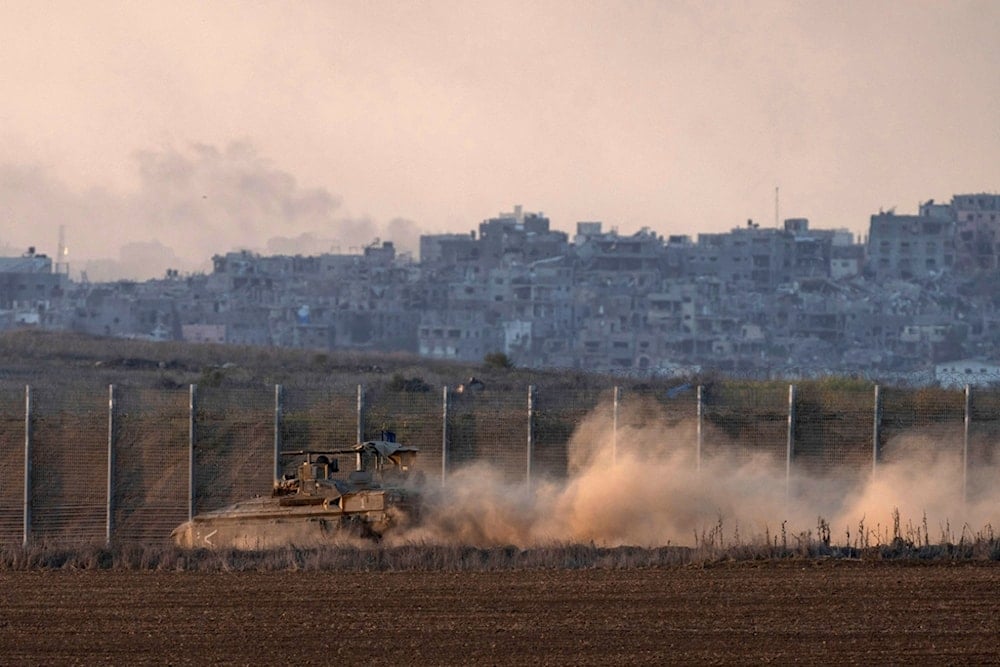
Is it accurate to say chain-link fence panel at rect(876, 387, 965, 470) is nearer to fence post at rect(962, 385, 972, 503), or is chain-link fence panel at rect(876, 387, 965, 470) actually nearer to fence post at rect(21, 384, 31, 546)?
fence post at rect(962, 385, 972, 503)

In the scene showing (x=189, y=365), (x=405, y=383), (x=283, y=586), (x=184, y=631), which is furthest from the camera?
(x=189, y=365)

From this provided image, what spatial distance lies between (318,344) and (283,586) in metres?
153

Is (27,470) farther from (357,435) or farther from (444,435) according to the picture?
(444,435)

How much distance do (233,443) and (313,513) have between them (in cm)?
382

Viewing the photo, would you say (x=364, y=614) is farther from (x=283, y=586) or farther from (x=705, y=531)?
(x=705, y=531)

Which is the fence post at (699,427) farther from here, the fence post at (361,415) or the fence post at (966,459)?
the fence post at (361,415)

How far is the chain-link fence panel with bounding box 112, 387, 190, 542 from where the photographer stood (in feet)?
97.3

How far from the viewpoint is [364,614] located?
19.9 m

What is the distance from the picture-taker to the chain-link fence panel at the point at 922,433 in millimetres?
30000

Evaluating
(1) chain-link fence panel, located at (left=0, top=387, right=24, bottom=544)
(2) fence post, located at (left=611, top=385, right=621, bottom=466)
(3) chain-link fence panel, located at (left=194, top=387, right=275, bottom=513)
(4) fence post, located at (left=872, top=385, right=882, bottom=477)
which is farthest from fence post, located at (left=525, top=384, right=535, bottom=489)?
(1) chain-link fence panel, located at (left=0, top=387, right=24, bottom=544)

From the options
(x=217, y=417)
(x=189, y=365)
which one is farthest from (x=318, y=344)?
(x=217, y=417)

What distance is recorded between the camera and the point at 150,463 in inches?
1182

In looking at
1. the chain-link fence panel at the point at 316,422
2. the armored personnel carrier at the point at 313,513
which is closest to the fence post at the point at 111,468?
the armored personnel carrier at the point at 313,513

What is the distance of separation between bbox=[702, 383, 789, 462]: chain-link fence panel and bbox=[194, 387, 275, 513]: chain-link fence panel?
6873 millimetres
